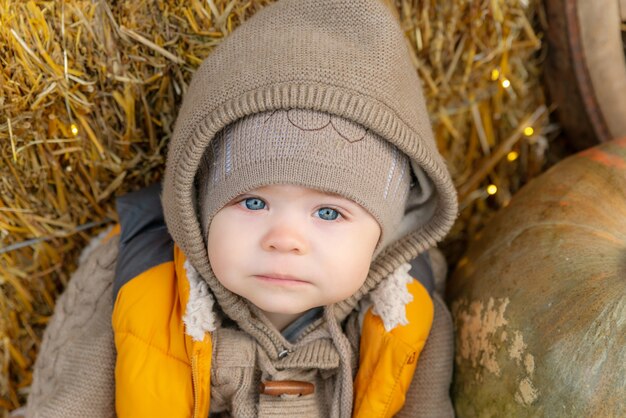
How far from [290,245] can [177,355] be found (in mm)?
500

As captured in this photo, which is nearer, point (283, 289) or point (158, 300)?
point (283, 289)

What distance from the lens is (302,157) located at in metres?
1.63

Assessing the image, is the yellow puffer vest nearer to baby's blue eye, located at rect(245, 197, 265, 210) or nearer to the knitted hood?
the knitted hood

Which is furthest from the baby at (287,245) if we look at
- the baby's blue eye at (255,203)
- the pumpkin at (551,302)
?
the pumpkin at (551,302)

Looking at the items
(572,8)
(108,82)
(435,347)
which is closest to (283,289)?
(435,347)

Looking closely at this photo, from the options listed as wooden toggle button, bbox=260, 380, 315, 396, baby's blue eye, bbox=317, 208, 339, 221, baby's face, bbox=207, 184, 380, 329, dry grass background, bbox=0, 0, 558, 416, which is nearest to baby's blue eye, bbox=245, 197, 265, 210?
baby's face, bbox=207, 184, 380, 329

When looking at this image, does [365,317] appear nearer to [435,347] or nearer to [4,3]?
[435,347]

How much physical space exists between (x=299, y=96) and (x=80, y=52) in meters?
0.76

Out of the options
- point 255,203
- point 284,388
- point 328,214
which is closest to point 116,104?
point 255,203

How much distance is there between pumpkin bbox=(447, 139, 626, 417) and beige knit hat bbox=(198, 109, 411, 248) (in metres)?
0.46

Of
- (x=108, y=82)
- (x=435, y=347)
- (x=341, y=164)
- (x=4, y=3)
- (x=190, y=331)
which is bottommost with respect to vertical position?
(x=435, y=347)

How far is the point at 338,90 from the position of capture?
165 cm

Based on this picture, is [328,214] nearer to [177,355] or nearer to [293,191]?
[293,191]

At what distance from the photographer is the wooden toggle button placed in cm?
190
